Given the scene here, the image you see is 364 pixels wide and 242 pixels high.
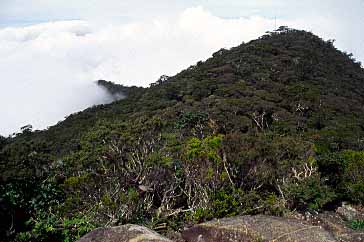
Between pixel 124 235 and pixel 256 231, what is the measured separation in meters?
2.10

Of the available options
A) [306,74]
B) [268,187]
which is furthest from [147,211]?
[306,74]

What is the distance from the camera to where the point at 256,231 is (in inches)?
282

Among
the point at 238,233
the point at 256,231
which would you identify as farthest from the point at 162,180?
the point at 256,231

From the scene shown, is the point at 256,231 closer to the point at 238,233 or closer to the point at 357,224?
the point at 238,233

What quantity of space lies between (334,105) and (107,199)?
2360 cm

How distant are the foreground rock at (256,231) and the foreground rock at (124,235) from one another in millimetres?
1133

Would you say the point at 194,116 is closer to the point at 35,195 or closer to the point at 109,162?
the point at 109,162

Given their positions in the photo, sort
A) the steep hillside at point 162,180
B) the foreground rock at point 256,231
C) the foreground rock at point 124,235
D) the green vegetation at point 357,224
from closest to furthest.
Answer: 1. the foreground rock at point 124,235
2. the foreground rock at point 256,231
3. the steep hillside at point 162,180
4. the green vegetation at point 357,224

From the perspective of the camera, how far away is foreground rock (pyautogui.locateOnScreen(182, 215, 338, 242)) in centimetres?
694

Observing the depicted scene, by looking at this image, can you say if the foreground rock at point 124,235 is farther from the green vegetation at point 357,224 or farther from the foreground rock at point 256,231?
the green vegetation at point 357,224

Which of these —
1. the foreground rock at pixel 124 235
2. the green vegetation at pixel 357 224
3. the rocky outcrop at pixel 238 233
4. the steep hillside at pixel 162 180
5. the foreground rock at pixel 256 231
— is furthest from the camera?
the green vegetation at pixel 357 224

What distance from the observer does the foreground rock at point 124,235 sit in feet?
21.6

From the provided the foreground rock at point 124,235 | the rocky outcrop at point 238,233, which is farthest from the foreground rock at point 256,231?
the foreground rock at point 124,235

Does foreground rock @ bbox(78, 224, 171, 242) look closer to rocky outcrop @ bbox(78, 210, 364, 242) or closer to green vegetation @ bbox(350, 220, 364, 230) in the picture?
rocky outcrop @ bbox(78, 210, 364, 242)
